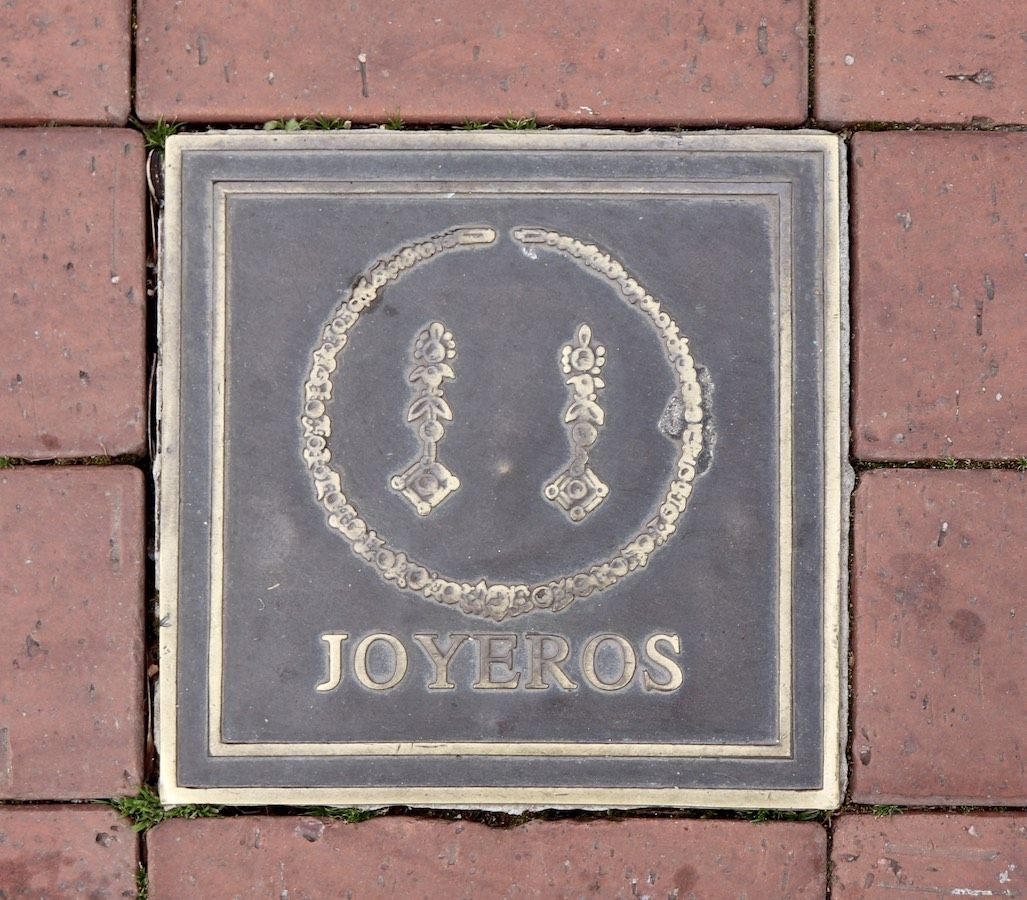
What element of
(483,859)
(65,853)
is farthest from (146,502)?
(483,859)

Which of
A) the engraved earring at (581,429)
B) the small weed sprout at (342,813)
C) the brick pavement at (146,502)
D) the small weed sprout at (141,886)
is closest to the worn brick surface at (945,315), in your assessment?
the brick pavement at (146,502)

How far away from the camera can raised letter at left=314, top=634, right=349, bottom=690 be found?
1.62 m

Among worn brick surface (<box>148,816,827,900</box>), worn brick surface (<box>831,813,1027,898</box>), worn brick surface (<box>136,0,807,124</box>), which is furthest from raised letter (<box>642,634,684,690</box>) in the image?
worn brick surface (<box>136,0,807,124</box>)

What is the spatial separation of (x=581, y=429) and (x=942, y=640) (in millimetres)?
715

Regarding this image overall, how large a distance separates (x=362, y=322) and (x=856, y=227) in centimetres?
86

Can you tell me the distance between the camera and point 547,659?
162 cm

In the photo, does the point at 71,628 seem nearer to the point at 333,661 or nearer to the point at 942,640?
the point at 333,661

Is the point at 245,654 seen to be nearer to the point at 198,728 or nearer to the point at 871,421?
the point at 198,728

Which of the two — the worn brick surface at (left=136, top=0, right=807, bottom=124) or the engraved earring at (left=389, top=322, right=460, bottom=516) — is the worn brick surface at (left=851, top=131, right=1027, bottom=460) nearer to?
the worn brick surface at (left=136, top=0, right=807, bottom=124)

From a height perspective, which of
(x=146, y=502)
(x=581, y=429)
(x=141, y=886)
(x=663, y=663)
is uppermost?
(x=581, y=429)

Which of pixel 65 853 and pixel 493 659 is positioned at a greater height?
pixel 493 659

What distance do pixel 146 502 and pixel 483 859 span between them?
841 mm

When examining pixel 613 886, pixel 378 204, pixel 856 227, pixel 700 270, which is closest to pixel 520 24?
pixel 378 204

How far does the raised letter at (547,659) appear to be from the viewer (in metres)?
1.62
